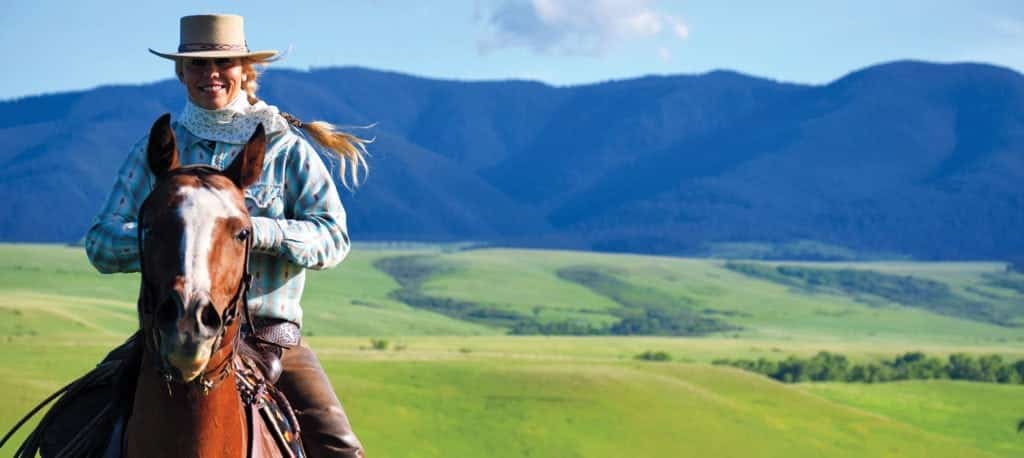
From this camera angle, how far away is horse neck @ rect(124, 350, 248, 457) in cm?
661

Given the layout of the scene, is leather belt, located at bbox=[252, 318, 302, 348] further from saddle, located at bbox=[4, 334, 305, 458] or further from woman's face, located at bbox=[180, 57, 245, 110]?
woman's face, located at bbox=[180, 57, 245, 110]

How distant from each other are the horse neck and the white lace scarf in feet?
5.81

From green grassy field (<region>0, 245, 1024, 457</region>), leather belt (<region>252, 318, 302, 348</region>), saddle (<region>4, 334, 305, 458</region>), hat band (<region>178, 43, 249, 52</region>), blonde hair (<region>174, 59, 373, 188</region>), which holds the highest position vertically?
hat band (<region>178, 43, 249, 52</region>)

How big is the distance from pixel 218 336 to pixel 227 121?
2.50 meters

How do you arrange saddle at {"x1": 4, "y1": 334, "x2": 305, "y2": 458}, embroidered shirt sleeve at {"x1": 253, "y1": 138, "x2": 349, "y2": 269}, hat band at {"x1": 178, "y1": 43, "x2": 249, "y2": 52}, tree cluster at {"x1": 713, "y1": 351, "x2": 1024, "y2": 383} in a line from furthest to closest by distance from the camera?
tree cluster at {"x1": 713, "y1": 351, "x2": 1024, "y2": 383} → hat band at {"x1": 178, "y1": 43, "x2": 249, "y2": 52} → saddle at {"x1": 4, "y1": 334, "x2": 305, "y2": 458} → embroidered shirt sleeve at {"x1": 253, "y1": 138, "x2": 349, "y2": 269}

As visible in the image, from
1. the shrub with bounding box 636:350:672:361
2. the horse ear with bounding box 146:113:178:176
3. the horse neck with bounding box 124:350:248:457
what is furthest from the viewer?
the shrub with bounding box 636:350:672:361

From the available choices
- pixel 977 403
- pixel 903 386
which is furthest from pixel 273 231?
pixel 903 386

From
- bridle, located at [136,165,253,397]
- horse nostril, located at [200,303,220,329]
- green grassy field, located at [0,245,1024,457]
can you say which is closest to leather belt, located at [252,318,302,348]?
bridle, located at [136,165,253,397]

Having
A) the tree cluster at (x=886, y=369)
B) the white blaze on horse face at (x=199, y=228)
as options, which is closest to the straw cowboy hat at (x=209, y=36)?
the white blaze on horse face at (x=199, y=228)

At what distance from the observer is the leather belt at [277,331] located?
27.4 ft

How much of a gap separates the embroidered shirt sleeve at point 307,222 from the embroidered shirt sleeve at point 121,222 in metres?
0.59

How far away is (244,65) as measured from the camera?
8539 millimetres

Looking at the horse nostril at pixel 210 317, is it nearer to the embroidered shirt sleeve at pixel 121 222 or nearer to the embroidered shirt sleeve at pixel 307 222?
the embroidered shirt sleeve at pixel 307 222

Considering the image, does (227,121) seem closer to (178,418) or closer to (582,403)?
(178,418)
